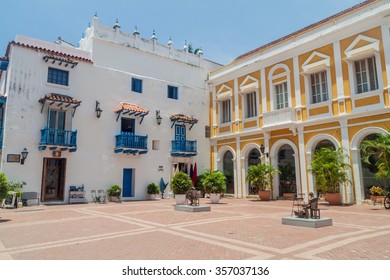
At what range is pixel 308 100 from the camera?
18359 millimetres

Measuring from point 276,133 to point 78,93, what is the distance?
13.0 meters

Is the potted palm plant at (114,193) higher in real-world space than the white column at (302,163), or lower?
lower

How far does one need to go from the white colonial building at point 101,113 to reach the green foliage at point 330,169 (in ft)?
32.7

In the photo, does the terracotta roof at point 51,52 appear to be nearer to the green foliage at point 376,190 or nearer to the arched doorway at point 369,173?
the arched doorway at point 369,173

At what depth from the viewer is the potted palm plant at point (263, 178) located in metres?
18.9

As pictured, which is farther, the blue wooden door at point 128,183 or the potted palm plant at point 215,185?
the blue wooden door at point 128,183

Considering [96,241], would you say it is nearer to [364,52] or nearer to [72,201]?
[72,201]

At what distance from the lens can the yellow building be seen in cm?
1563

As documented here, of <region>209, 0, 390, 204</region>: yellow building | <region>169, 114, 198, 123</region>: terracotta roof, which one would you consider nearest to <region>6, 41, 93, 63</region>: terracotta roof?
<region>169, 114, 198, 123</region>: terracotta roof

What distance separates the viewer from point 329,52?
17.5 m

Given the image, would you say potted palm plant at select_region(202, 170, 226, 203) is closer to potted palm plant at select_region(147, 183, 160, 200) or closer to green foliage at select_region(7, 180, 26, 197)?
potted palm plant at select_region(147, 183, 160, 200)

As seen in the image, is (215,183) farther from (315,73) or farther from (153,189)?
(315,73)

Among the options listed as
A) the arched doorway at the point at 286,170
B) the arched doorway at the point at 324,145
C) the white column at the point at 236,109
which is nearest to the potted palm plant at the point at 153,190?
the white column at the point at 236,109

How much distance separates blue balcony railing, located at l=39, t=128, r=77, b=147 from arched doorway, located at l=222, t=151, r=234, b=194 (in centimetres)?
1135
